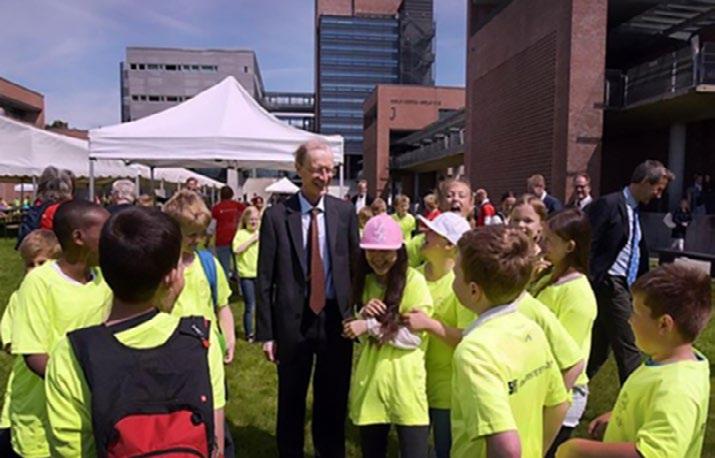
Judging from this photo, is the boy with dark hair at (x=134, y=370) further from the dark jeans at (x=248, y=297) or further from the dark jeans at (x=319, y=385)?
the dark jeans at (x=248, y=297)

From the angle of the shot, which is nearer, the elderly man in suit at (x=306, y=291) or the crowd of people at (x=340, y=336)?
the crowd of people at (x=340, y=336)

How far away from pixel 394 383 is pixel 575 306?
3.13ft

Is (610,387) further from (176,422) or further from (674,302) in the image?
(176,422)

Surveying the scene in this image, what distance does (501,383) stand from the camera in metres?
1.68

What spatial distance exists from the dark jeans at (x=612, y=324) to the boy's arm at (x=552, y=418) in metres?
2.51

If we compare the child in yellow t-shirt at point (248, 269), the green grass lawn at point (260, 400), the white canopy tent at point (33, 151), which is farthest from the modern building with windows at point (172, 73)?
the green grass lawn at point (260, 400)

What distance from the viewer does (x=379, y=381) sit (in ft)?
9.07

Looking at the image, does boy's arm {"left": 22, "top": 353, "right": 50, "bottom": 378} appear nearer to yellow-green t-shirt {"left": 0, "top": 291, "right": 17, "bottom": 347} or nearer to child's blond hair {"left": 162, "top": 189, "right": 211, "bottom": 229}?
yellow-green t-shirt {"left": 0, "top": 291, "right": 17, "bottom": 347}

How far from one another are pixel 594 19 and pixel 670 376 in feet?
62.3

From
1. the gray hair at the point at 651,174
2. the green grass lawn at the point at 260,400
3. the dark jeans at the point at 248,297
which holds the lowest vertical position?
the green grass lawn at the point at 260,400

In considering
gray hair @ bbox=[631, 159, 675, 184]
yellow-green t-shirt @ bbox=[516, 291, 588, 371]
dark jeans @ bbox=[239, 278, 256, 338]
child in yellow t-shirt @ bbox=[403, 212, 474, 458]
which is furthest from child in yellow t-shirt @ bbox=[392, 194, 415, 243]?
yellow-green t-shirt @ bbox=[516, 291, 588, 371]

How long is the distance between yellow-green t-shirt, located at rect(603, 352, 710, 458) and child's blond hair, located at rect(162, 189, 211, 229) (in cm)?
215

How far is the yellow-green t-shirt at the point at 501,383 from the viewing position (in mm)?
1641

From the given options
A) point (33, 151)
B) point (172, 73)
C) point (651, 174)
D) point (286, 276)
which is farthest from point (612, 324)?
point (172, 73)
